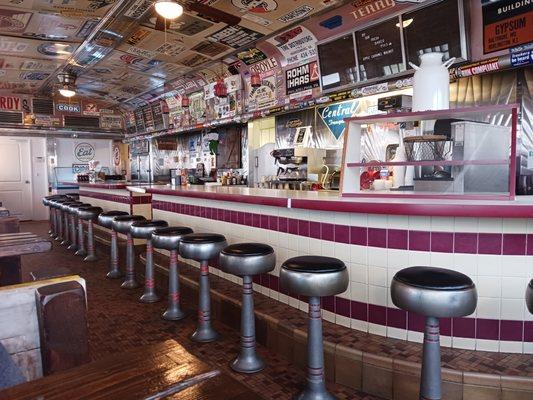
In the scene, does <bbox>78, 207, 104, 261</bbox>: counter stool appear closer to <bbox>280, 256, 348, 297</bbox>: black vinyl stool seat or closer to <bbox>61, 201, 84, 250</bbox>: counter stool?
<bbox>61, 201, 84, 250</bbox>: counter stool

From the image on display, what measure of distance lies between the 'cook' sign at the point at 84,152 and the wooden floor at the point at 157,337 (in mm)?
8123

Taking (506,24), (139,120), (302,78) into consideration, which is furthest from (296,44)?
(139,120)

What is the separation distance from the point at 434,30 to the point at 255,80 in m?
3.35

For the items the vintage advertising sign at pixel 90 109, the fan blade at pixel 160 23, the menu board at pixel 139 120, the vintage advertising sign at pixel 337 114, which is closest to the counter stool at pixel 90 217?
the fan blade at pixel 160 23

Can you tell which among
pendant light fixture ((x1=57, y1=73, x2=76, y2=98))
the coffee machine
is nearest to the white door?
pendant light fixture ((x1=57, y1=73, x2=76, y2=98))

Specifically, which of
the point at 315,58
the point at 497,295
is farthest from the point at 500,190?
the point at 315,58

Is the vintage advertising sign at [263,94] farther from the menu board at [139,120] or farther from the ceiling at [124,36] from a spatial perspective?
the menu board at [139,120]

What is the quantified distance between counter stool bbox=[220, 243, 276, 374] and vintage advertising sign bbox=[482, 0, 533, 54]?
295cm

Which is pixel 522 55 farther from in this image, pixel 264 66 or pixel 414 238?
pixel 264 66

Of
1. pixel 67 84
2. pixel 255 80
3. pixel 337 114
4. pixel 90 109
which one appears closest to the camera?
pixel 337 114

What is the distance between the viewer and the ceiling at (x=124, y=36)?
16.4ft

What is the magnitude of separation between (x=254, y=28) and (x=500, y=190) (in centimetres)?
406

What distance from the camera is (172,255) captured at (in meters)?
3.43

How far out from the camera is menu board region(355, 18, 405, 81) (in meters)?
4.47
